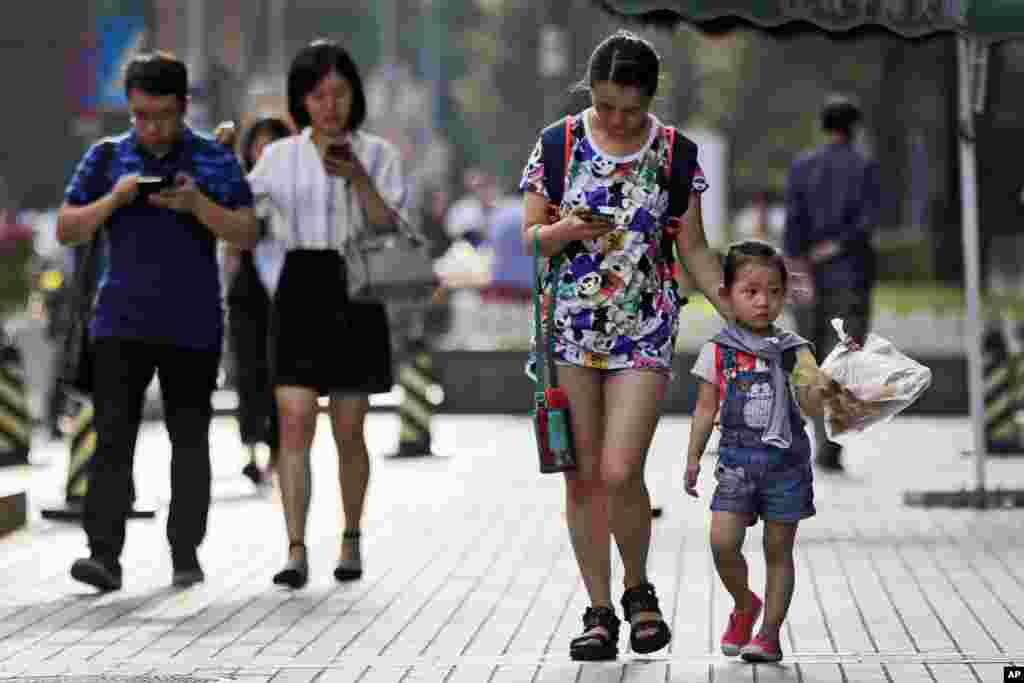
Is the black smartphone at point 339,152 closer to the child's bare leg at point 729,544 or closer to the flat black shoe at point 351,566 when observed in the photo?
the flat black shoe at point 351,566

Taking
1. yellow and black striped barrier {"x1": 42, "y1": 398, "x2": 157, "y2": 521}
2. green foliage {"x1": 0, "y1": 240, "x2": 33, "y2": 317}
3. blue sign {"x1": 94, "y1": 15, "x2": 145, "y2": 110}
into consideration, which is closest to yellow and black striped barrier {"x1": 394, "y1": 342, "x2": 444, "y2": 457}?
yellow and black striped barrier {"x1": 42, "y1": 398, "x2": 157, "y2": 521}

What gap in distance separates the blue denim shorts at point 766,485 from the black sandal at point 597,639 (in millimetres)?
477

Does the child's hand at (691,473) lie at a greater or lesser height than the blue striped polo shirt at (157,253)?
lesser

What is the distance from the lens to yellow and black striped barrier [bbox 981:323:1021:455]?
54.6 ft

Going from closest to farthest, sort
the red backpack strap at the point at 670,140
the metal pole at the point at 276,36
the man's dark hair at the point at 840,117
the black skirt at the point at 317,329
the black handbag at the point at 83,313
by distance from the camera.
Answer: the red backpack strap at the point at 670,140 < the black handbag at the point at 83,313 < the black skirt at the point at 317,329 < the man's dark hair at the point at 840,117 < the metal pole at the point at 276,36

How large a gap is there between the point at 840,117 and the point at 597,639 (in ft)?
25.1

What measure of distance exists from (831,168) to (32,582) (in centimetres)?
623

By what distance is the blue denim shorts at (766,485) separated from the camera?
304 inches

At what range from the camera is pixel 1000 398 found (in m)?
16.8

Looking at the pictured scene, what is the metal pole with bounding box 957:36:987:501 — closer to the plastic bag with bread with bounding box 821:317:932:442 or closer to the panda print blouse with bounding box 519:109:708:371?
the panda print blouse with bounding box 519:109:708:371

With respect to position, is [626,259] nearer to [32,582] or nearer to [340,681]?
[340,681]

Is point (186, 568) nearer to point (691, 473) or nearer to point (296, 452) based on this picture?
point (296, 452)

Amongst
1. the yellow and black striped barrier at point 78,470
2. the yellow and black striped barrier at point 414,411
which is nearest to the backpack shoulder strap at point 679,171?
the yellow and black striped barrier at point 78,470

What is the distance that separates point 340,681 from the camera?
7.52m
